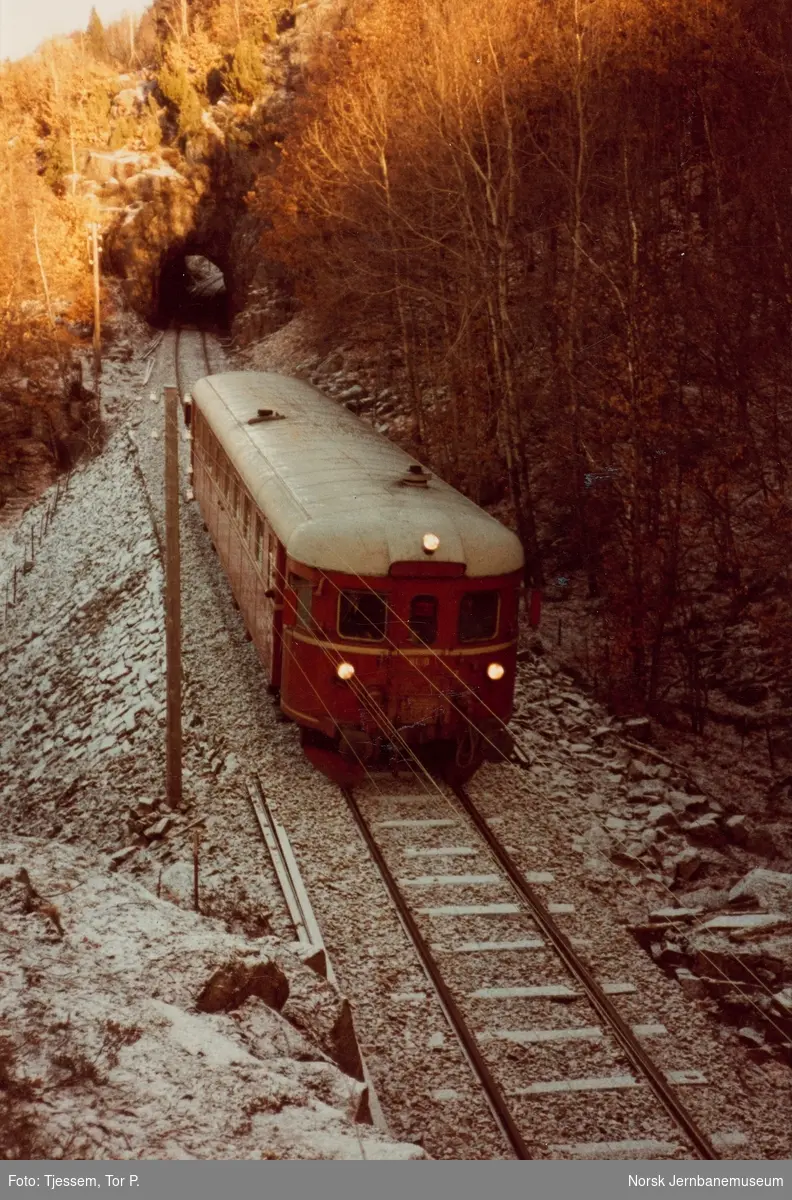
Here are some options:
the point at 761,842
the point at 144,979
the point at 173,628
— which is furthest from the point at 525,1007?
the point at 173,628

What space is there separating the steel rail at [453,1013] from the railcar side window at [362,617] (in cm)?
183

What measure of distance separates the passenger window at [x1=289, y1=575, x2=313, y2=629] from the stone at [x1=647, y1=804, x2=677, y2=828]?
4175 millimetres

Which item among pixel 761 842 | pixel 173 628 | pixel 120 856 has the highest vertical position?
pixel 173 628

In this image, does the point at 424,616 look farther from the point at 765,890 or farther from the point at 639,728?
the point at 639,728

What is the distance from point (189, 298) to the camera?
5144 centimetres

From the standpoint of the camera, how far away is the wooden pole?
1170 centimetres

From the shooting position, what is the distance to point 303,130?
89.0ft

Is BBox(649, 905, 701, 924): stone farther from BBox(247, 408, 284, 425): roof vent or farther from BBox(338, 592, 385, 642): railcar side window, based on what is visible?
BBox(247, 408, 284, 425): roof vent

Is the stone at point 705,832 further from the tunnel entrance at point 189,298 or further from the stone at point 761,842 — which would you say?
the tunnel entrance at point 189,298

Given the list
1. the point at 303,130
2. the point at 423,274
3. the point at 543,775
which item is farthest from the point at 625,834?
the point at 303,130

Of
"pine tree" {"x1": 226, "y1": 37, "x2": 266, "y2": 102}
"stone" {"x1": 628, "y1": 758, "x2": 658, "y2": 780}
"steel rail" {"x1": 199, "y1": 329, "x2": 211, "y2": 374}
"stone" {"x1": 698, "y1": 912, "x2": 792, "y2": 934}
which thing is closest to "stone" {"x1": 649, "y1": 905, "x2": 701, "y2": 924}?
"stone" {"x1": 698, "y1": 912, "x2": 792, "y2": 934}

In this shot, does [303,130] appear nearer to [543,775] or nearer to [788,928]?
[543,775]

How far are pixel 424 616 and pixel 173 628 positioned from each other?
9.24 feet

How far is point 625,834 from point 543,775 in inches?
51.6
